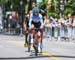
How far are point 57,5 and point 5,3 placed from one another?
35.7ft

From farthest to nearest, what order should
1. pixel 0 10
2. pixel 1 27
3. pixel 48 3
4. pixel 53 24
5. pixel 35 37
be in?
pixel 0 10
pixel 1 27
pixel 48 3
pixel 53 24
pixel 35 37

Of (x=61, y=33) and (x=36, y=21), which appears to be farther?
(x=61, y=33)

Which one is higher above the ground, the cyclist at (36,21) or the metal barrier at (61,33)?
the cyclist at (36,21)

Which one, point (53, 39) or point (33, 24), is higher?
point (33, 24)

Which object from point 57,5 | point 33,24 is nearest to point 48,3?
point 57,5

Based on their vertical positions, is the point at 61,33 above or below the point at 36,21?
below

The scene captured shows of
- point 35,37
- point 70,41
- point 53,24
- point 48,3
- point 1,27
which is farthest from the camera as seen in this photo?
point 1,27

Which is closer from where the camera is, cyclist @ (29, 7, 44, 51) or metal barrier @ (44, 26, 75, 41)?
cyclist @ (29, 7, 44, 51)

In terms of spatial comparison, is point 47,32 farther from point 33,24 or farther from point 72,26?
point 33,24

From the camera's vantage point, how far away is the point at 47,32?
101 feet

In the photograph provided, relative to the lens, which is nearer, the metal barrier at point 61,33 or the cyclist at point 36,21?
the cyclist at point 36,21

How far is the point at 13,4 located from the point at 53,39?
64.7 feet

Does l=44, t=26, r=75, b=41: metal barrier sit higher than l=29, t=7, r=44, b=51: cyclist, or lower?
lower

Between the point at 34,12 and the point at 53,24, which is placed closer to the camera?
the point at 34,12
